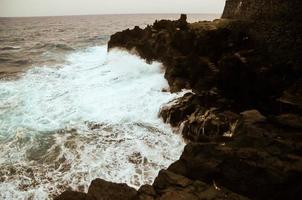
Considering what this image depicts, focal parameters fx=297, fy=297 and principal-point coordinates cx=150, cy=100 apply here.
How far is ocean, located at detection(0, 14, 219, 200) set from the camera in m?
7.16

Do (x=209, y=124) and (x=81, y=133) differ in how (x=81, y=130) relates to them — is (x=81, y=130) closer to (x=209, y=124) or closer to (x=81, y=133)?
(x=81, y=133)

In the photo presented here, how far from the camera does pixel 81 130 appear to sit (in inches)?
380

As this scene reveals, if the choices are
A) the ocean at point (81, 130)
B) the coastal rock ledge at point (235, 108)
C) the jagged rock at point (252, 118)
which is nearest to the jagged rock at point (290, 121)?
the coastal rock ledge at point (235, 108)

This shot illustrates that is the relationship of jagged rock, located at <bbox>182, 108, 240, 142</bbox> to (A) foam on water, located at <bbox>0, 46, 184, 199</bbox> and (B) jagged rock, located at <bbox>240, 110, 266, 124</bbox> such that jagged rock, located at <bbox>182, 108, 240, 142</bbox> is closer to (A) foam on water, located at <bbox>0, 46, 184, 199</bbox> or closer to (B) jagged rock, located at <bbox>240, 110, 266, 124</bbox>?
(A) foam on water, located at <bbox>0, 46, 184, 199</bbox>

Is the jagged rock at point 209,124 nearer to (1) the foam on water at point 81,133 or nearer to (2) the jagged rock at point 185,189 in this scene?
(1) the foam on water at point 81,133

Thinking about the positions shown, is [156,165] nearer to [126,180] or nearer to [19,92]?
[126,180]

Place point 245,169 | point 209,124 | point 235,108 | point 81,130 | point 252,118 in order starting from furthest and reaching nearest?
point 81,130 → point 235,108 → point 209,124 → point 252,118 → point 245,169

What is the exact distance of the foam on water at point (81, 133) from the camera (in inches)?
282

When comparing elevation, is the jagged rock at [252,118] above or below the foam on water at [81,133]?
above

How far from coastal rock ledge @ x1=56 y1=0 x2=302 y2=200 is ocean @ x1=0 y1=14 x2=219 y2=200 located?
1080 mm

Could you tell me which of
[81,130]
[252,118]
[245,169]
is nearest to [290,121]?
[252,118]

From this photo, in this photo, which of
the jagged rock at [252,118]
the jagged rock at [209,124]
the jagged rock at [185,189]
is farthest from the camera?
the jagged rock at [209,124]

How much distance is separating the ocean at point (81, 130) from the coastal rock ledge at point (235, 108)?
1.08 meters

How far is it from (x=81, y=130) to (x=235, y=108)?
4.98 m
